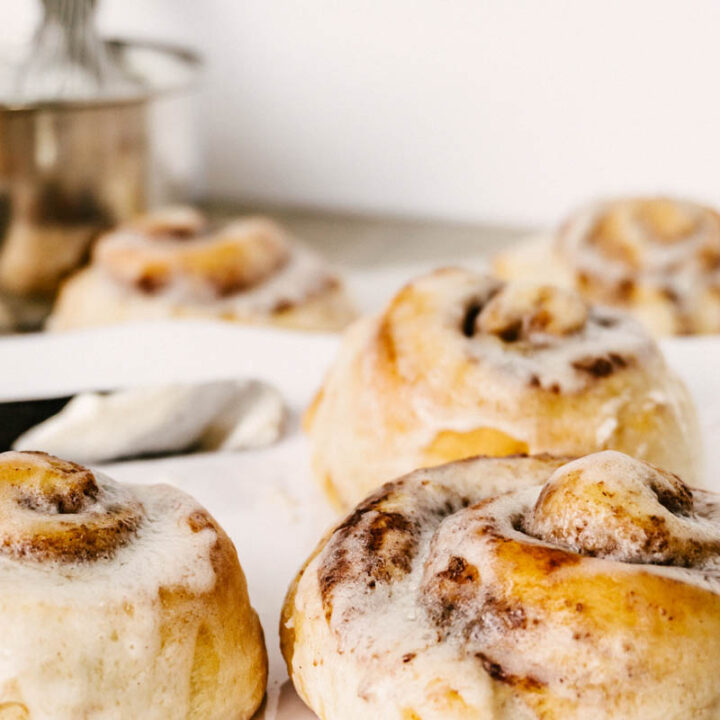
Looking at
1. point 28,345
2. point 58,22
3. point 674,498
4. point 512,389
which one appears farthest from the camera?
point 58,22

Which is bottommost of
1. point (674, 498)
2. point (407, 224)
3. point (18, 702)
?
point (407, 224)

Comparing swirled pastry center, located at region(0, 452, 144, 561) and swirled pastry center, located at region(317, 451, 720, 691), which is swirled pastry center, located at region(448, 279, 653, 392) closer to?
swirled pastry center, located at region(317, 451, 720, 691)

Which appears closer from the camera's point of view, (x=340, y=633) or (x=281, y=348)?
Result: (x=340, y=633)

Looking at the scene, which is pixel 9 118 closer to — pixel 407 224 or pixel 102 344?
pixel 102 344

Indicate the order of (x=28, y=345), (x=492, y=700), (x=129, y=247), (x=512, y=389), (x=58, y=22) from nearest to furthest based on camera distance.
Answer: (x=492, y=700) → (x=512, y=389) → (x=28, y=345) → (x=129, y=247) → (x=58, y=22)

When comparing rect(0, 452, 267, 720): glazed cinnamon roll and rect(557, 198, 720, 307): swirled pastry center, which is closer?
rect(0, 452, 267, 720): glazed cinnamon roll

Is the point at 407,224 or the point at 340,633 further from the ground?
the point at 340,633

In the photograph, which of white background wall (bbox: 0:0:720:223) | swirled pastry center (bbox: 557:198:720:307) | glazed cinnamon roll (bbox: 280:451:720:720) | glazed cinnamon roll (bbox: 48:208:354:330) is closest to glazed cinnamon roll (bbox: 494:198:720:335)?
swirled pastry center (bbox: 557:198:720:307)

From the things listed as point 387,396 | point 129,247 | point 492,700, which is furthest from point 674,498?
point 129,247

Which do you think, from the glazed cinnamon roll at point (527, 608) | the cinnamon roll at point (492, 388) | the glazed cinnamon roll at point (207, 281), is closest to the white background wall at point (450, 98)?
the glazed cinnamon roll at point (207, 281)
